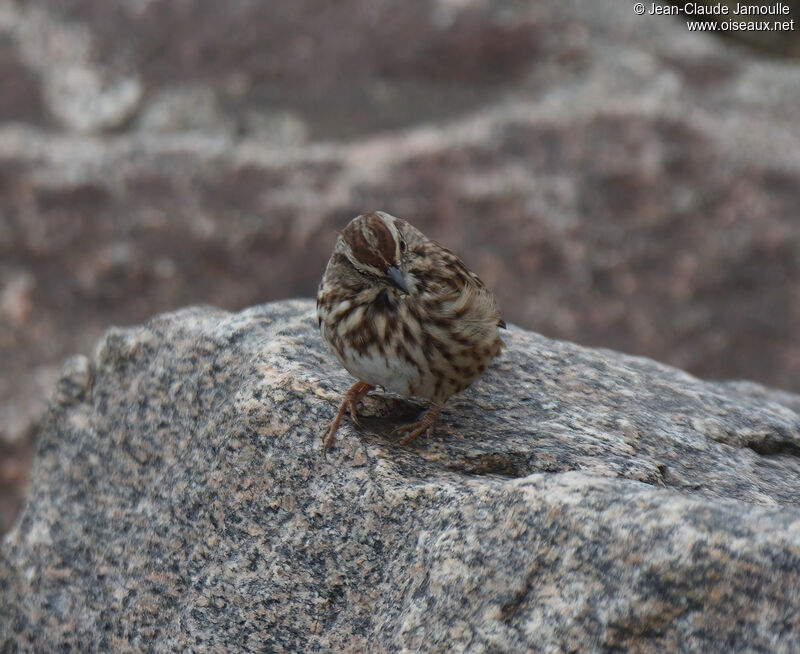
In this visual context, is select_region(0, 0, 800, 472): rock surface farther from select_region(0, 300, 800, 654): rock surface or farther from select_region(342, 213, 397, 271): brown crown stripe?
select_region(342, 213, 397, 271): brown crown stripe

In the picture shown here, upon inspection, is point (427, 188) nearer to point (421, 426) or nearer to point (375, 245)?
point (375, 245)

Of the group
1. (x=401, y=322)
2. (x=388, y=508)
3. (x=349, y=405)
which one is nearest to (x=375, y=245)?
(x=401, y=322)

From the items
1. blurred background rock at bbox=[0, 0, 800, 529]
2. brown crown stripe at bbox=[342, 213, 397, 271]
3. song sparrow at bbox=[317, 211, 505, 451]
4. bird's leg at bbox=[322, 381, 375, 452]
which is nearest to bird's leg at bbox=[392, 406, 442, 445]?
song sparrow at bbox=[317, 211, 505, 451]

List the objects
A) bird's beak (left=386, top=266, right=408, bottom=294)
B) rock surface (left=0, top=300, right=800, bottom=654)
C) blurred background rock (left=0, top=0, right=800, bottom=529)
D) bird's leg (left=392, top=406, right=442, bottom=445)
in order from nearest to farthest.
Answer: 1. rock surface (left=0, top=300, right=800, bottom=654)
2. bird's leg (left=392, top=406, right=442, bottom=445)
3. bird's beak (left=386, top=266, right=408, bottom=294)
4. blurred background rock (left=0, top=0, right=800, bottom=529)

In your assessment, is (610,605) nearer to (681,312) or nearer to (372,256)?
(372,256)

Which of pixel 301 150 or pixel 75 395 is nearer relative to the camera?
pixel 75 395

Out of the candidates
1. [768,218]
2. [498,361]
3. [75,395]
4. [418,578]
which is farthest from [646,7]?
[418,578]
